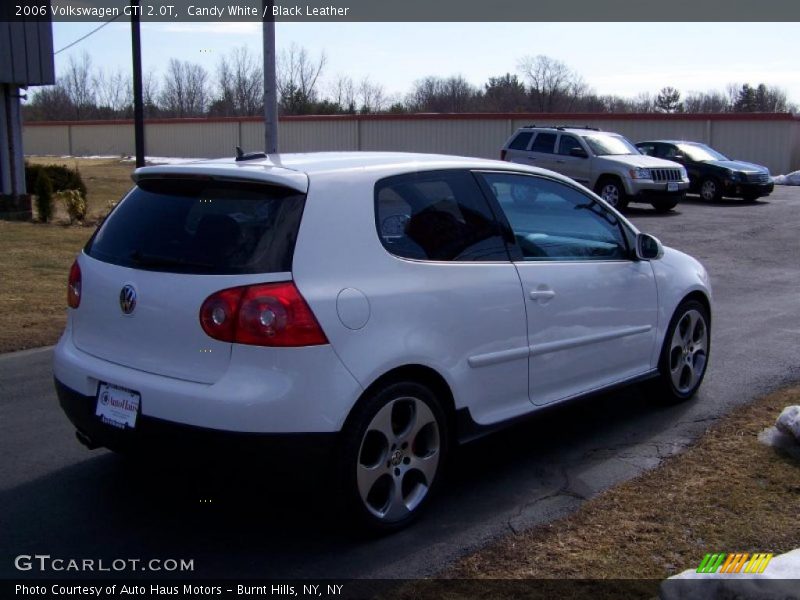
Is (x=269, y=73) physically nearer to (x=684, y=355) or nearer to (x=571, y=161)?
(x=571, y=161)

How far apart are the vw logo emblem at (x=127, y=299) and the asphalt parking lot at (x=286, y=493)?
2.44 feet

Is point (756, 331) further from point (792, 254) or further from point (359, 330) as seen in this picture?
point (792, 254)

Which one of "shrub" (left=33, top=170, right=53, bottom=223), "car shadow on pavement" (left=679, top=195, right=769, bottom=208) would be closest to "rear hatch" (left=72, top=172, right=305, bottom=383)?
"shrub" (left=33, top=170, right=53, bottom=223)

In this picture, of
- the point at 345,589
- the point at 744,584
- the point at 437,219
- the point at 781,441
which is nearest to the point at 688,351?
the point at 781,441

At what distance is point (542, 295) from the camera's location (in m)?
5.07

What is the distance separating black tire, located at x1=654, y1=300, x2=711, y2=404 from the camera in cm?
629

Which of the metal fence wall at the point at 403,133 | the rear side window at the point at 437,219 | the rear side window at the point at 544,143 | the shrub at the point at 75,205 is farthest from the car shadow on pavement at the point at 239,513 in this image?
the metal fence wall at the point at 403,133

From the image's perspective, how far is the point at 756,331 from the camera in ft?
29.9

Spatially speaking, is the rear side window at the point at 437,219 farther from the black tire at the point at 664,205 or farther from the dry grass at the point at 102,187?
the black tire at the point at 664,205

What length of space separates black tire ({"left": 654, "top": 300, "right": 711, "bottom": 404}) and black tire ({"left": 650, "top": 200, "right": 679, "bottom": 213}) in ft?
51.2

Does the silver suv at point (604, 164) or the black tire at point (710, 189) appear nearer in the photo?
the silver suv at point (604, 164)

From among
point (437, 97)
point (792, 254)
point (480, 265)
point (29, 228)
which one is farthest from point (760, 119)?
point (437, 97)

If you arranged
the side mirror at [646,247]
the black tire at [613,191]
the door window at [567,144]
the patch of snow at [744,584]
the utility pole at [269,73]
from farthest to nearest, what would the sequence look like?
1. the door window at [567,144]
2. the black tire at [613,191]
3. the utility pole at [269,73]
4. the side mirror at [646,247]
5. the patch of snow at [744,584]

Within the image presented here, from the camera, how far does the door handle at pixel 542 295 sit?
501 centimetres
